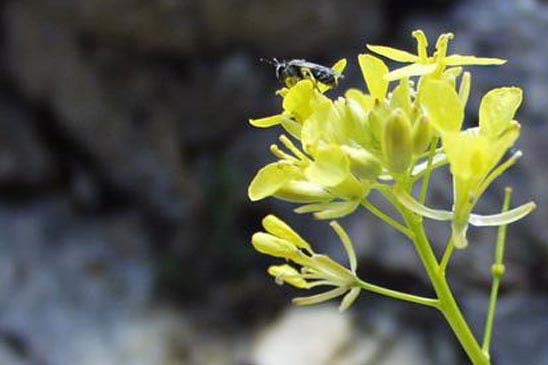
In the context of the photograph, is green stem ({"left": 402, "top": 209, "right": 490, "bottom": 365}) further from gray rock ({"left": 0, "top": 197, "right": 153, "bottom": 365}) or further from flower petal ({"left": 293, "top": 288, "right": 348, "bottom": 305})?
gray rock ({"left": 0, "top": 197, "right": 153, "bottom": 365})

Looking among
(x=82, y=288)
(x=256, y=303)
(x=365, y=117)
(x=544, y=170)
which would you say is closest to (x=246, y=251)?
(x=256, y=303)

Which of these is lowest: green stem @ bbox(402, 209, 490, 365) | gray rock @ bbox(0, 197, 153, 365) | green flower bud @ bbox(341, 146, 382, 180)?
green stem @ bbox(402, 209, 490, 365)

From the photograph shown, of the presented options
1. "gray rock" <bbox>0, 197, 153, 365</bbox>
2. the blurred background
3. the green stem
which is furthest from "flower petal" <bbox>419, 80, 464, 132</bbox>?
"gray rock" <bbox>0, 197, 153, 365</bbox>

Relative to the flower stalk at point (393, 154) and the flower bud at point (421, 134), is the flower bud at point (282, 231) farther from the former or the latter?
the flower bud at point (421, 134)

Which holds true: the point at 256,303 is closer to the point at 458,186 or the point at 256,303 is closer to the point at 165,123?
the point at 165,123

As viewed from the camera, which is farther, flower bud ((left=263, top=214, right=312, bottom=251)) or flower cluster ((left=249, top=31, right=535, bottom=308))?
flower bud ((left=263, top=214, right=312, bottom=251))

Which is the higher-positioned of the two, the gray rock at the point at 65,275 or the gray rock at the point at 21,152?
the gray rock at the point at 21,152

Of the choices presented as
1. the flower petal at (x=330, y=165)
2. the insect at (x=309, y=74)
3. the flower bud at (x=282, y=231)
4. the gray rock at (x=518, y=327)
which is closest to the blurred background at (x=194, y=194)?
the gray rock at (x=518, y=327)

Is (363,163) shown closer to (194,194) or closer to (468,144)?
(468,144)
